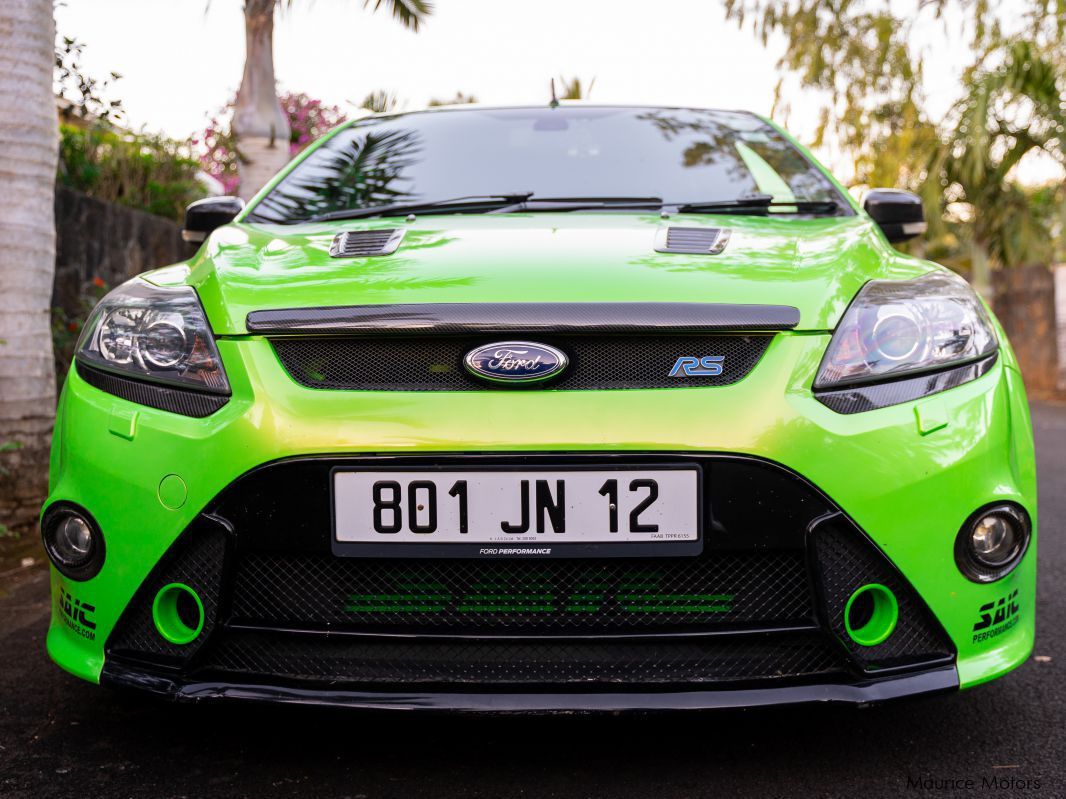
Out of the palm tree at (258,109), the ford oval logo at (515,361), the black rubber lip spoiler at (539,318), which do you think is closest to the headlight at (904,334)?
the black rubber lip spoiler at (539,318)

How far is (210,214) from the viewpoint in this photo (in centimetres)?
297

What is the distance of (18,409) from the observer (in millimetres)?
3891

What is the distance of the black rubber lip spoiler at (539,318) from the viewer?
186cm

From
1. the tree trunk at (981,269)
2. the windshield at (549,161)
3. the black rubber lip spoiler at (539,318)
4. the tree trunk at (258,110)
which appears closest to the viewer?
the black rubber lip spoiler at (539,318)

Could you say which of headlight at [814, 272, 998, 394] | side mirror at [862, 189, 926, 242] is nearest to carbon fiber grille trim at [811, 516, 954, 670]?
headlight at [814, 272, 998, 394]

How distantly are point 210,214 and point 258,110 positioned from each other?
4.42 metres

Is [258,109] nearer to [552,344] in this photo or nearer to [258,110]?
[258,110]

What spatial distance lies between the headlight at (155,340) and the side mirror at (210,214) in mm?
804

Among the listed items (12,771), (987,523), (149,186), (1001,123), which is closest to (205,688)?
(12,771)

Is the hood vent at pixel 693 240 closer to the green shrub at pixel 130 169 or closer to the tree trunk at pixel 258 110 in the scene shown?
the tree trunk at pixel 258 110

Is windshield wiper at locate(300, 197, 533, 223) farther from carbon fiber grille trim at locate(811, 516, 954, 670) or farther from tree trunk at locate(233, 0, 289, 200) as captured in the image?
tree trunk at locate(233, 0, 289, 200)

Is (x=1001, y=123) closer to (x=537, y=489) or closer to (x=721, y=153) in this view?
(x=721, y=153)

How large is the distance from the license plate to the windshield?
119 cm

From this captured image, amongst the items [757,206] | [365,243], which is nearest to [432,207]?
[365,243]
